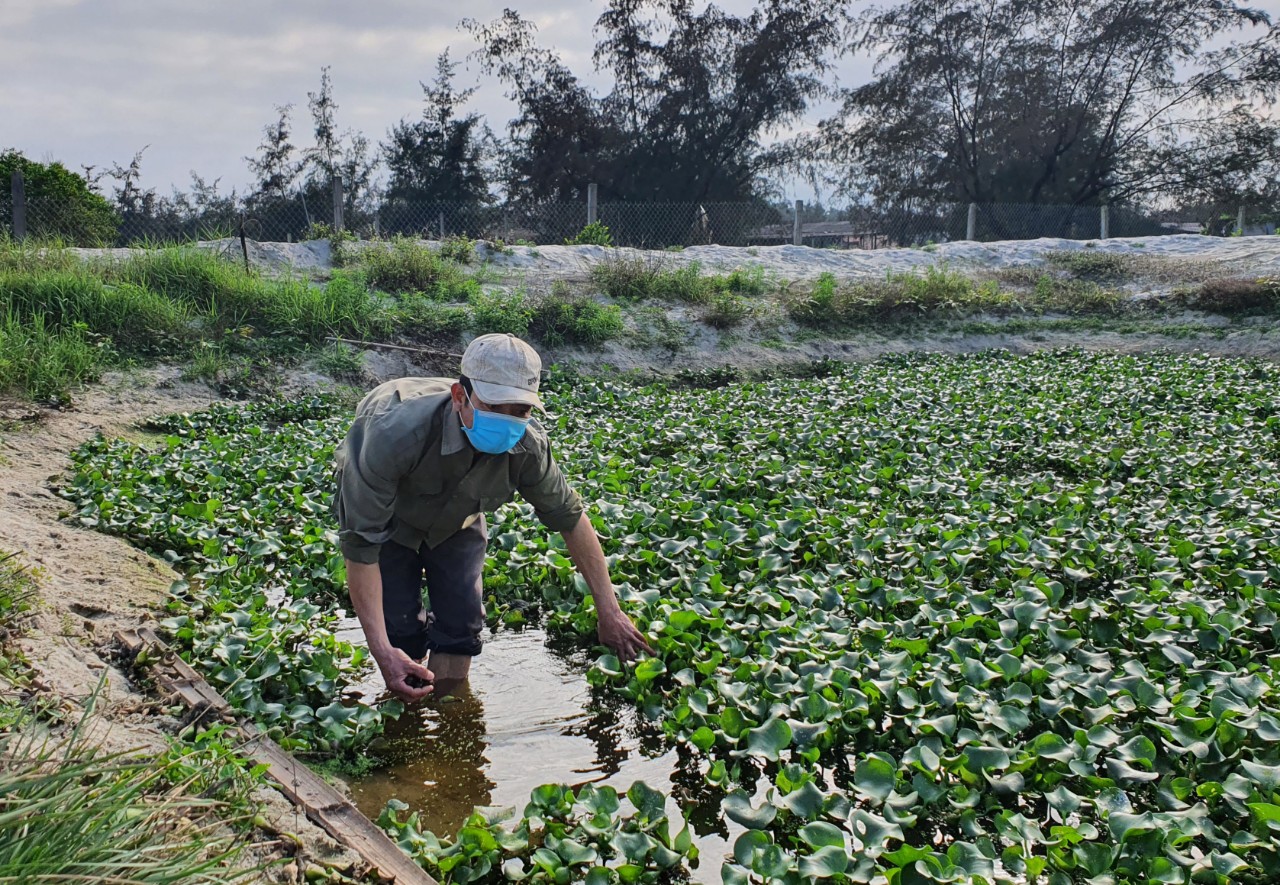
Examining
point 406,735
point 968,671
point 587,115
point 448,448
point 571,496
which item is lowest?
point 406,735

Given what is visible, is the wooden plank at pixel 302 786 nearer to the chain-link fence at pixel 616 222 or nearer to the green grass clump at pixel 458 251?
the chain-link fence at pixel 616 222

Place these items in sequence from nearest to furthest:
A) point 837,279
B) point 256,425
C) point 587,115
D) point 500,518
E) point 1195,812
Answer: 1. point 1195,812
2. point 500,518
3. point 256,425
4. point 837,279
5. point 587,115

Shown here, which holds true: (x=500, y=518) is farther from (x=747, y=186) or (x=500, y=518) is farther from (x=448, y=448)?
(x=747, y=186)

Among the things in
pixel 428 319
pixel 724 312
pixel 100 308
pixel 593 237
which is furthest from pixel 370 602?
pixel 593 237

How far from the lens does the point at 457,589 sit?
3709 millimetres

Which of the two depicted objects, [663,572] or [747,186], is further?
[747,186]

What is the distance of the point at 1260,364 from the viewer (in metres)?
10.5

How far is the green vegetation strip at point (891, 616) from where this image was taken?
2.64 metres

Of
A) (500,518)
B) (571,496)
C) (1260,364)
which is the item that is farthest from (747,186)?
(571,496)

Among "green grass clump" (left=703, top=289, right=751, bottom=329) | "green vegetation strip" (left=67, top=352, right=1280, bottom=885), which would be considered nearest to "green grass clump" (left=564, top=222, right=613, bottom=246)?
"green grass clump" (left=703, top=289, right=751, bottom=329)

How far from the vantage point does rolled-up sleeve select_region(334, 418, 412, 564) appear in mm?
2973

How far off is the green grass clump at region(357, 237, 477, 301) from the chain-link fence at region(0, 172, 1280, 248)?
1.56 meters

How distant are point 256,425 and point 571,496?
512 centimetres

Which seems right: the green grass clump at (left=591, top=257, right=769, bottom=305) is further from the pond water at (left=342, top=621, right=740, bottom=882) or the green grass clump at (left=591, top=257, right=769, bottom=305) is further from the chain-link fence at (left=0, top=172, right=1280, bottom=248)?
the pond water at (left=342, top=621, right=740, bottom=882)
